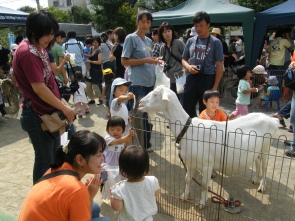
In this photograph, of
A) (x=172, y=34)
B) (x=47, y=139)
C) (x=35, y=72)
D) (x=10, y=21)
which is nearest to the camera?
(x=35, y=72)

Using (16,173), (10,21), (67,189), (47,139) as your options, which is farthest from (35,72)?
(10,21)

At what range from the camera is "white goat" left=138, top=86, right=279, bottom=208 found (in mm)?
2887

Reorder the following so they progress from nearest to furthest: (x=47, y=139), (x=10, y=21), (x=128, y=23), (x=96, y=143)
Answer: (x=96, y=143) → (x=47, y=139) → (x=10, y=21) → (x=128, y=23)

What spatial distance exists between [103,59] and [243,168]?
5688 mm

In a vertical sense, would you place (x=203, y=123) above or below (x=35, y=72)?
below

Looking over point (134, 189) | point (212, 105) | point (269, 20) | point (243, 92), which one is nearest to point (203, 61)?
point (212, 105)

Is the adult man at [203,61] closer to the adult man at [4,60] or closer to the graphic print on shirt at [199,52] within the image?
the graphic print on shirt at [199,52]

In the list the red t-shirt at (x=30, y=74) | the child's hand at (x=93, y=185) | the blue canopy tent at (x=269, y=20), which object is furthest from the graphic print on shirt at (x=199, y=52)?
the blue canopy tent at (x=269, y=20)

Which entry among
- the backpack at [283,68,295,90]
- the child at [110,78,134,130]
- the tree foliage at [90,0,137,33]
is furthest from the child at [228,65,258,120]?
the tree foliage at [90,0,137,33]

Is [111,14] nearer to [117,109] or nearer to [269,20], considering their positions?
[269,20]

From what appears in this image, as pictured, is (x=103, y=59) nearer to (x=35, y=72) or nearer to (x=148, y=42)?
(x=148, y=42)

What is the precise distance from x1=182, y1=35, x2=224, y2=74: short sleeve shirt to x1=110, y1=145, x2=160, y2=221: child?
2.09m

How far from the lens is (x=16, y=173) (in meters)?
3.93

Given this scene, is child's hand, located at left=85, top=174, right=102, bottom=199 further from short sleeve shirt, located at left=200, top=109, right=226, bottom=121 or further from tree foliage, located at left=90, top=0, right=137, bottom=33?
tree foliage, located at left=90, top=0, right=137, bottom=33
